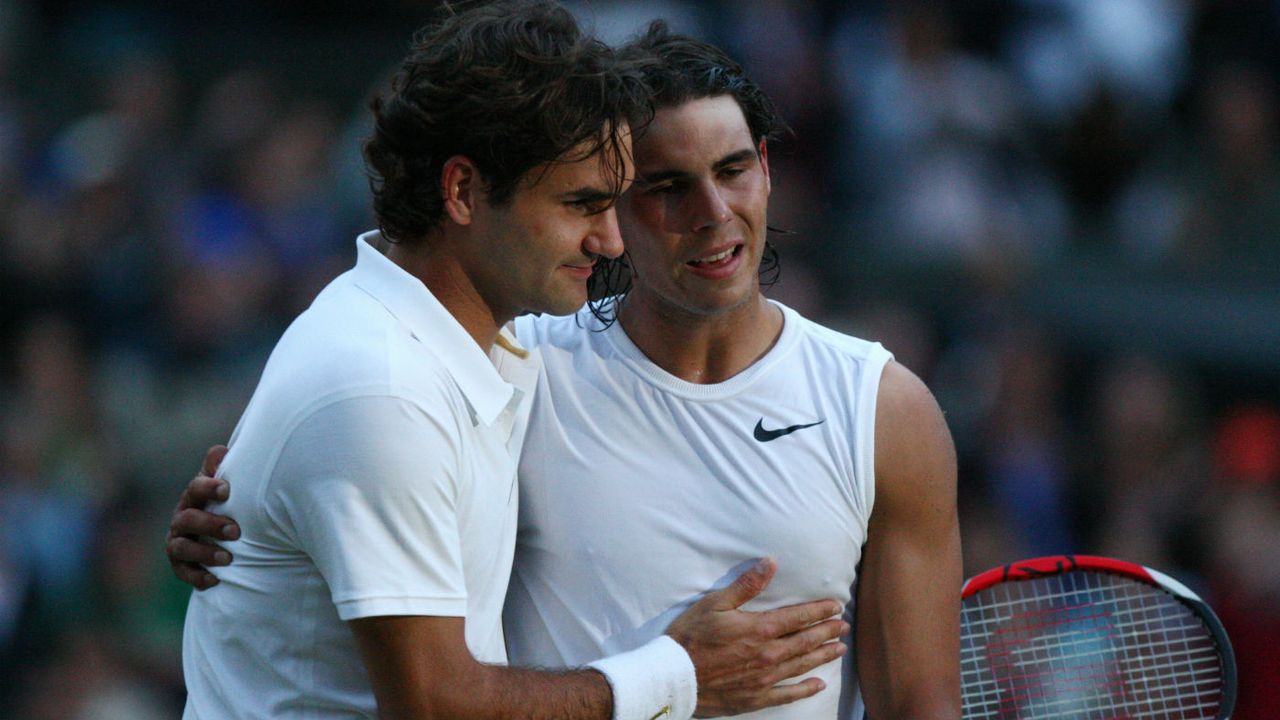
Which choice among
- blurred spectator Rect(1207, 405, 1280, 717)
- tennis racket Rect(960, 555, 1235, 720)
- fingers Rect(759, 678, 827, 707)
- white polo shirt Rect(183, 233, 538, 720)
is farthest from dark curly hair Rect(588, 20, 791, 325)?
blurred spectator Rect(1207, 405, 1280, 717)

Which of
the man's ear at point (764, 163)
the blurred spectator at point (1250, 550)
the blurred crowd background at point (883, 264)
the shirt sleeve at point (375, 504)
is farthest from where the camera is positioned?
the blurred crowd background at point (883, 264)

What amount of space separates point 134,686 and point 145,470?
1213 mm

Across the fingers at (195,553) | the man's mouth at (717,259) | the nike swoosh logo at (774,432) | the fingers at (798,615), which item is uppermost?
the man's mouth at (717,259)

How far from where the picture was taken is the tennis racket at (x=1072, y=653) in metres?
3.53

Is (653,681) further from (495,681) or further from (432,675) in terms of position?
(432,675)

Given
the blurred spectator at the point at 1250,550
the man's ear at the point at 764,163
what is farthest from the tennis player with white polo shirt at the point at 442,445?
the blurred spectator at the point at 1250,550

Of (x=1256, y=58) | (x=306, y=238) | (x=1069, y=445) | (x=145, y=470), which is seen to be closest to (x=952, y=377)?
(x=1069, y=445)

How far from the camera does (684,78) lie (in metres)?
3.27

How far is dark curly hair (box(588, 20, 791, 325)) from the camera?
3250mm

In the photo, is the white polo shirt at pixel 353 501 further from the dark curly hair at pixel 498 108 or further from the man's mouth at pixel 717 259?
the man's mouth at pixel 717 259

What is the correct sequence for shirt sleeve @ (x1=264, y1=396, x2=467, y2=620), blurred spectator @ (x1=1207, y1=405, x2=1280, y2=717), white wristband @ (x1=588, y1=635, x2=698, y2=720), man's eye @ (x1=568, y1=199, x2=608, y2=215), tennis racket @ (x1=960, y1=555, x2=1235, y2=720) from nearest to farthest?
shirt sleeve @ (x1=264, y1=396, x2=467, y2=620)
white wristband @ (x1=588, y1=635, x2=698, y2=720)
man's eye @ (x1=568, y1=199, x2=608, y2=215)
tennis racket @ (x1=960, y1=555, x2=1235, y2=720)
blurred spectator @ (x1=1207, y1=405, x2=1280, y2=717)

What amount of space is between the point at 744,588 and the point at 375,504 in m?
0.79

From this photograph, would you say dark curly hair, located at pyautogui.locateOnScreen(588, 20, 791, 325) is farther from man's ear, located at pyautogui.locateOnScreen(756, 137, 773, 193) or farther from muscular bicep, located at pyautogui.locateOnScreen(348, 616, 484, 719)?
muscular bicep, located at pyautogui.locateOnScreen(348, 616, 484, 719)

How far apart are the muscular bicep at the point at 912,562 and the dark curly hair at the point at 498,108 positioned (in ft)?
2.41
